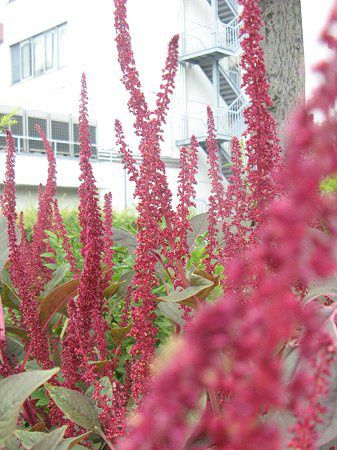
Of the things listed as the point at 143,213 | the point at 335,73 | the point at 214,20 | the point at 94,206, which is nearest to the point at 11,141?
the point at 94,206

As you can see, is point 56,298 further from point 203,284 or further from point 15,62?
point 15,62

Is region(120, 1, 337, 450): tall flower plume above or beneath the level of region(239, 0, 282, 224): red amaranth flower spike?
beneath

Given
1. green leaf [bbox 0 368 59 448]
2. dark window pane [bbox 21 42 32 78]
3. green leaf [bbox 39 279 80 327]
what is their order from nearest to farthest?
green leaf [bbox 0 368 59 448] < green leaf [bbox 39 279 80 327] < dark window pane [bbox 21 42 32 78]

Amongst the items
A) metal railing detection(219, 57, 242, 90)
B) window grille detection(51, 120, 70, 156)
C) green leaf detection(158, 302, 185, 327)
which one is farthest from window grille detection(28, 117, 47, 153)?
green leaf detection(158, 302, 185, 327)

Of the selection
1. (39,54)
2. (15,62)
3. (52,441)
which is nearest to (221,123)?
(39,54)

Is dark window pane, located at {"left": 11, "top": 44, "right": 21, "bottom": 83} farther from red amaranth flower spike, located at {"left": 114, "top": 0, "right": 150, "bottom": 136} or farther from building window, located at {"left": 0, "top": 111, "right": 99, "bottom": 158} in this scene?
red amaranth flower spike, located at {"left": 114, "top": 0, "right": 150, "bottom": 136}

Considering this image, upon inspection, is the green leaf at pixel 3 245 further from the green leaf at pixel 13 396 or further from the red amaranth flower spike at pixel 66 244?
the green leaf at pixel 13 396

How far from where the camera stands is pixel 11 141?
1.35 metres

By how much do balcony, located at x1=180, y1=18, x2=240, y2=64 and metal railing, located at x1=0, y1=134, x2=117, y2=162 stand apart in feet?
16.3

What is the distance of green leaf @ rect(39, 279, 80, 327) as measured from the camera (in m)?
1.27

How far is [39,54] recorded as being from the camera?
85.1 feet

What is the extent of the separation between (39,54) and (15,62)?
150 centimetres

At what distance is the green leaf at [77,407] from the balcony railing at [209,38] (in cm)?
2452

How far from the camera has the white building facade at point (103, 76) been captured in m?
22.8
